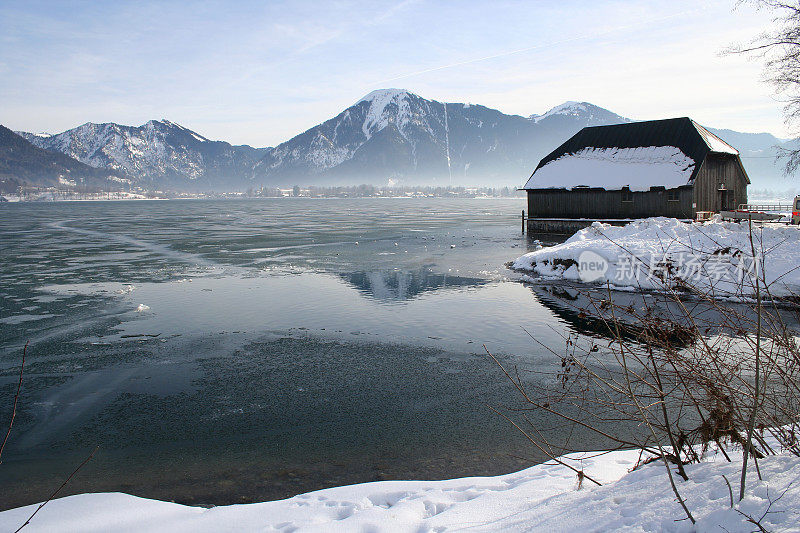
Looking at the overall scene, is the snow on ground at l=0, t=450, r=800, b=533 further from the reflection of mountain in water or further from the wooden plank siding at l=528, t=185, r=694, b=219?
the wooden plank siding at l=528, t=185, r=694, b=219

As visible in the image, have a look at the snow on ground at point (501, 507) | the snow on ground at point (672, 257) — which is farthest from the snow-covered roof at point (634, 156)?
the snow on ground at point (501, 507)

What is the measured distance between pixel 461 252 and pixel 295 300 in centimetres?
1703

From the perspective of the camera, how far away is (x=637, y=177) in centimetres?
3981

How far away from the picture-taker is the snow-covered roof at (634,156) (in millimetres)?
38469

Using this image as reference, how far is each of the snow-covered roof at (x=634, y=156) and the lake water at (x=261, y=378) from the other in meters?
21.2

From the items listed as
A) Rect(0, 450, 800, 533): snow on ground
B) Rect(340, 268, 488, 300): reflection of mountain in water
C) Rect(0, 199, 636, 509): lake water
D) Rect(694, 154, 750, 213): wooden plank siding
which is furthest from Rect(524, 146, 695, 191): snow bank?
Rect(0, 450, 800, 533): snow on ground

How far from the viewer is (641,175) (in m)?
39.8

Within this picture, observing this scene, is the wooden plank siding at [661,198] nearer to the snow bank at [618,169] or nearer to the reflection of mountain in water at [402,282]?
the snow bank at [618,169]

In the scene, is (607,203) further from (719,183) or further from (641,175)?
(719,183)

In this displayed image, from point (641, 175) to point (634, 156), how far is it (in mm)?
2686

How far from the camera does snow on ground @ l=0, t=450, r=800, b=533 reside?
403 cm

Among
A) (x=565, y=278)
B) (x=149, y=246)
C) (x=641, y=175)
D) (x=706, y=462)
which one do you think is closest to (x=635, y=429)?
(x=706, y=462)

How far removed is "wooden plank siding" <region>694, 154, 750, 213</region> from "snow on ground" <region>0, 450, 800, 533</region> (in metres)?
37.2

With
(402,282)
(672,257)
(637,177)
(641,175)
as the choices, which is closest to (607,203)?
(637,177)
